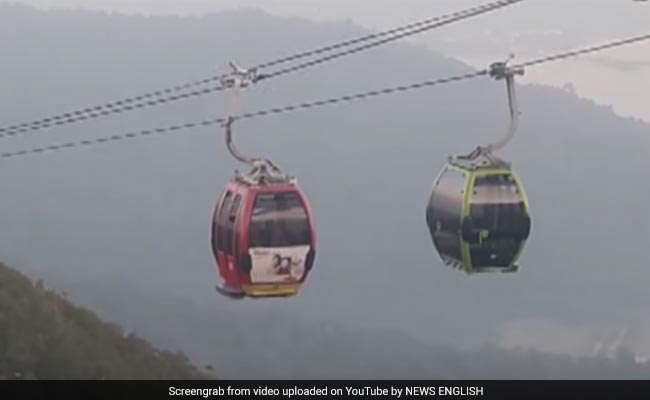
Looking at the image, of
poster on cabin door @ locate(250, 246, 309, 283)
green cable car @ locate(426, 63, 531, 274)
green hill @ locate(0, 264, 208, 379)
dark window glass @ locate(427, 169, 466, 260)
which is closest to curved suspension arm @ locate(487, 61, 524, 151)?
green cable car @ locate(426, 63, 531, 274)

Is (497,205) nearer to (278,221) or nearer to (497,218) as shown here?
(497,218)

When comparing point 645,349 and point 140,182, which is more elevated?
point 140,182

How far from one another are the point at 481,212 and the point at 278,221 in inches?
56.8

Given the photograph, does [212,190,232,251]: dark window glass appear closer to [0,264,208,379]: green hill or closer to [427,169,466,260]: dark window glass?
[427,169,466,260]: dark window glass

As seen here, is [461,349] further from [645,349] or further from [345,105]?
[345,105]

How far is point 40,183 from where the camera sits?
178 ft

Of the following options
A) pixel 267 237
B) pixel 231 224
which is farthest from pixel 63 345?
pixel 267 237

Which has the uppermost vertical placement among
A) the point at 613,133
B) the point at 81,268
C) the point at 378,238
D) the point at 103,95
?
the point at 103,95

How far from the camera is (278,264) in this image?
10.9 meters

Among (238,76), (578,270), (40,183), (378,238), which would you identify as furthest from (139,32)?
(238,76)

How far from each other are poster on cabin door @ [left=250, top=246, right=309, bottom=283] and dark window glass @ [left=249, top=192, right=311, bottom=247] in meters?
0.05
